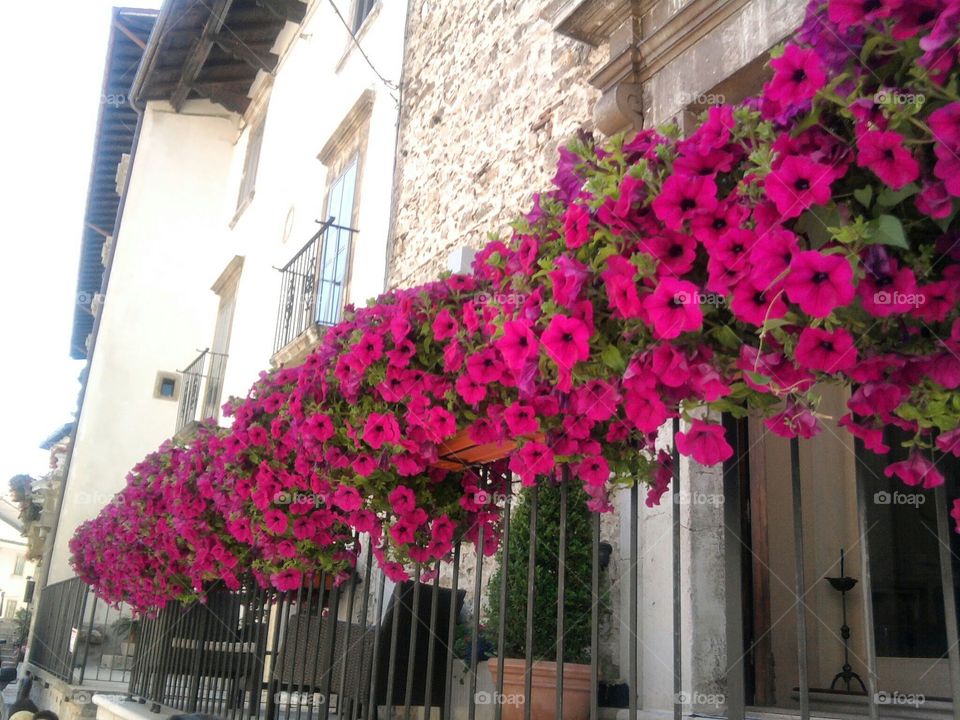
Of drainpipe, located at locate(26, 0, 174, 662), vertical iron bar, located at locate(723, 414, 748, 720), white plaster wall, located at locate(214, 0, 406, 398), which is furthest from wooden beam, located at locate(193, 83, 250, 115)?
vertical iron bar, located at locate(723, 414, 748, 720)

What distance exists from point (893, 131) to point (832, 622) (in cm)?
498

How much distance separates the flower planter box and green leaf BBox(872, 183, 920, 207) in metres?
1.45

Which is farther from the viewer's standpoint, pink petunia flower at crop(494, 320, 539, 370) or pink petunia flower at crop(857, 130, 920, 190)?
pink petunia flower at crop(494, 320, 539, 370)

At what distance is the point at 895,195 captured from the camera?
60.2 inches

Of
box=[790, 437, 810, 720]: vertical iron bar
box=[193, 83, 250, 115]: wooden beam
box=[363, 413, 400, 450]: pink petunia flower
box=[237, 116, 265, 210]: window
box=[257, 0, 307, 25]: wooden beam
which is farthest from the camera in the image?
box=[193, 83, 250, 115]: wooden beam

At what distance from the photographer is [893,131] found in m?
1.49

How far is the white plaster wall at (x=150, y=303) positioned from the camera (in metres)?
15.1

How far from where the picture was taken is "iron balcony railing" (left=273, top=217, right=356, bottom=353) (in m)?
8.60

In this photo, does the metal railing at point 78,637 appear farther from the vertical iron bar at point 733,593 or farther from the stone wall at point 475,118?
the vertical iron bar at point 733,593

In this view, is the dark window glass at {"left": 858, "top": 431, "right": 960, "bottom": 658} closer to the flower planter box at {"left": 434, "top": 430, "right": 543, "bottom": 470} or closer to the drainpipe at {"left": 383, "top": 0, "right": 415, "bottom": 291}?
the flower planter box at {"left": 434, "top": 430, "right": 543, "bottom": 470}

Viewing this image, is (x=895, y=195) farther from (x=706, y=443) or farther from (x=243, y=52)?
(x=243, y=52)

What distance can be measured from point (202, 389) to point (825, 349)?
13.2 m

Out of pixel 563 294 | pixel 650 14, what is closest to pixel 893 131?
pixel 563 294

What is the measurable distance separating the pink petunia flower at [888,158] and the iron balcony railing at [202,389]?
1195cm
